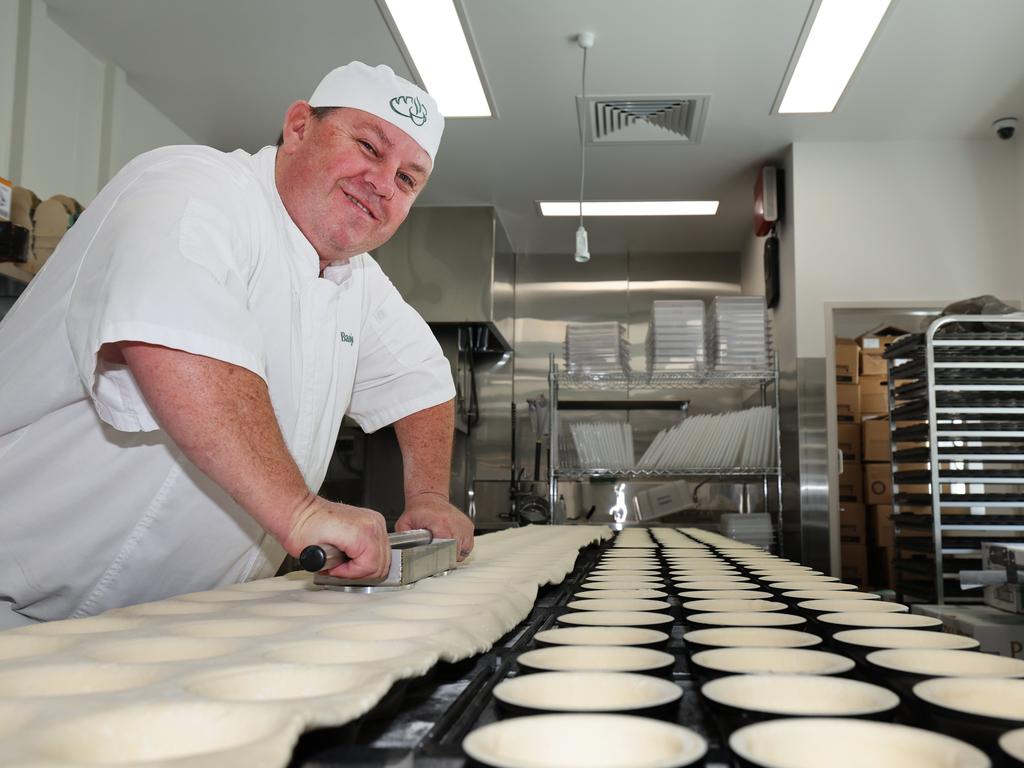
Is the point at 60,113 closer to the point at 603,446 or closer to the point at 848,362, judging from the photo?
the point at 603,446

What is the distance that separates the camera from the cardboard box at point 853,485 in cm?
472

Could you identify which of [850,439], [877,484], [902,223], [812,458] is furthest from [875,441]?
[902,223]

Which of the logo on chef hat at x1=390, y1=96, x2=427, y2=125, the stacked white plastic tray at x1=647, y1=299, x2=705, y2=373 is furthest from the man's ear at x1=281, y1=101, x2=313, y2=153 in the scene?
the stacked white plastic tray at x1=647, y1=299, x2=705, y2=373

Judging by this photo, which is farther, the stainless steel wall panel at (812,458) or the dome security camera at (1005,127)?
the stainless steel wall panel at (812,458)

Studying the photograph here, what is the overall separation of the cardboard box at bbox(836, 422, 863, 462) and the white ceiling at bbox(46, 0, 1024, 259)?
1580 mm

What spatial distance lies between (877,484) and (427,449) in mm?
3769

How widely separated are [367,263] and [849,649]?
1236 mm

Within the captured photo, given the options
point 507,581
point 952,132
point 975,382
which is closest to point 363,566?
point 507,581

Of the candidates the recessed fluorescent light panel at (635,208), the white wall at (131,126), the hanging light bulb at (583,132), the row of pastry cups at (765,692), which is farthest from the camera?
the recessed fluorescent light panel at (635,208)

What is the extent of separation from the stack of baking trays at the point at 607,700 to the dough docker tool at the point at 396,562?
0.06 metres

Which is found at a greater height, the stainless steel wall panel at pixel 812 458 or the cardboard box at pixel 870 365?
the cardboard box at pixel 870 365

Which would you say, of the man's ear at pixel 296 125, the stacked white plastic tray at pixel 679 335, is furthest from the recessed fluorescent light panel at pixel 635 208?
the man's ear at pixel 296 125

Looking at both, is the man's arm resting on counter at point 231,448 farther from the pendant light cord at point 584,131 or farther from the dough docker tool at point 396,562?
the pendant light cord at point 584,131

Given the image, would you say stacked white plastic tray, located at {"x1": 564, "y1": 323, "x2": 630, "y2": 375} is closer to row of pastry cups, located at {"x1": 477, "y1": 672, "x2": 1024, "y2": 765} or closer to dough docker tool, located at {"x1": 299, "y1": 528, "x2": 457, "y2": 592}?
dough docker tool, located at {"x1": 299, "y1": 528, "x2": 457, "y2": 592}
